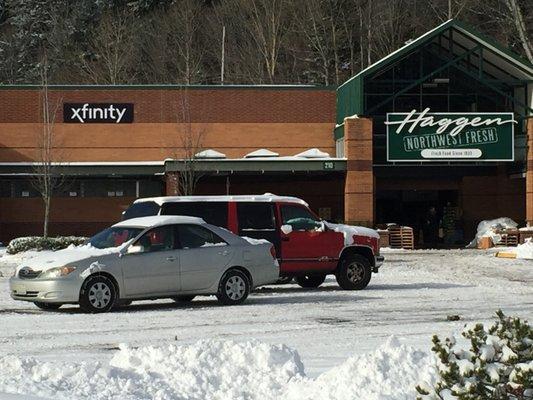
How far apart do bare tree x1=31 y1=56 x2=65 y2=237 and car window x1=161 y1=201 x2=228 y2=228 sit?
20080mm

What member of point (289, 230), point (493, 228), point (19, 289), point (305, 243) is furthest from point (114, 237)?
point (493, 228)

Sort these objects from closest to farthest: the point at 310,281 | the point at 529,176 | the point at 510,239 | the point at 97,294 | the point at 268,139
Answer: the point at 97,294 → the point at 310,281 → the point at 510,239 → the point at 529,176 → the point at 268,139

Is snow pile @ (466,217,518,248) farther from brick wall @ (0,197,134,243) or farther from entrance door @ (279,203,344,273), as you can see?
entrance door @ (279,203,344,273)

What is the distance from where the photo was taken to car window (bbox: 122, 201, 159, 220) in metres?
20.4

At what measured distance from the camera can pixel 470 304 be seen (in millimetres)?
18047

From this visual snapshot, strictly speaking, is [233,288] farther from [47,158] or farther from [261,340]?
[47,158]

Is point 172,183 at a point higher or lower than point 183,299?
higher

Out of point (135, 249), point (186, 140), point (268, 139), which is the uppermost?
point (268, 139)

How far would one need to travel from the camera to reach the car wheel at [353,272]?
2109 centimetres

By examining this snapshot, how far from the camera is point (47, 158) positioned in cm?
4122

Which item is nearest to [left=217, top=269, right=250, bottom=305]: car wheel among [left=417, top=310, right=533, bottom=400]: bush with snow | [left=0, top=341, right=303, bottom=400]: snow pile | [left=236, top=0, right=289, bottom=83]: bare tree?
[left=0, top=341, right=303, bottom=400]: snow pile

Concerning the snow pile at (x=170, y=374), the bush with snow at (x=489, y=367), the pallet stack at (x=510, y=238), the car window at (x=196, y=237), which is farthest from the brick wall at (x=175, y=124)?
the bush with snow at (x=489, y=367)

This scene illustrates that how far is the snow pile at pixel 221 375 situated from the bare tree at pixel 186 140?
31.2m

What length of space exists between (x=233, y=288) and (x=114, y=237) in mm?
2276
